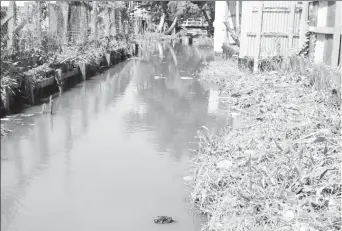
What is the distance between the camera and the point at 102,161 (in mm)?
6586

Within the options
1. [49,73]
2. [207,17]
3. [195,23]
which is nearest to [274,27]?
[49,73]

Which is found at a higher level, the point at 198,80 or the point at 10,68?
the point at 10,68

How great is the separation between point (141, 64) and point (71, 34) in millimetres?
4611

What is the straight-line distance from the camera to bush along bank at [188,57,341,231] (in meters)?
4.20

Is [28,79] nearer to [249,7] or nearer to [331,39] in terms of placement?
[331,39]

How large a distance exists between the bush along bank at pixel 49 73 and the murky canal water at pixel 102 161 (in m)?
0.40

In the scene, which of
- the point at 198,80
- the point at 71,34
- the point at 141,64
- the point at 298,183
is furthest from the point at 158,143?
the point at 141,64

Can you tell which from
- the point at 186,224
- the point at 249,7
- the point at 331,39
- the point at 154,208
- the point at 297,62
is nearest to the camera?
the point at 186,224

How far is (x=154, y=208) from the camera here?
514cm

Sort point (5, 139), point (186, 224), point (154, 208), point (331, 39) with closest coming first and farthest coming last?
point (186, 224) → point (154, 208) → point (5, 139) → point (331, 39)

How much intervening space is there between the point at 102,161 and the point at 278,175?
8.89 feet

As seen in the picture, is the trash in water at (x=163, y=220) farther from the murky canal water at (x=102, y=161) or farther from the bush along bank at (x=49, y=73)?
the bush along bank at (x=49, y=73)

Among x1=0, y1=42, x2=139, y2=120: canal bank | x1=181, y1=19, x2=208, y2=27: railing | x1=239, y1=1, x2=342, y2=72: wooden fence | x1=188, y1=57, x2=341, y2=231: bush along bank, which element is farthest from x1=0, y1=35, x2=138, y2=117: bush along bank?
x1=181, y1=19, x2=208, y2=27: railing

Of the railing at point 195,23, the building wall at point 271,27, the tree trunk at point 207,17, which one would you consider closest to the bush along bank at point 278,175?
the building wall at point 271,27
